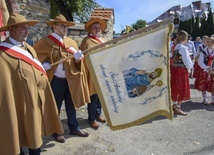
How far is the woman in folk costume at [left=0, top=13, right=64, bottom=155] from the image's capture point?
114 inches

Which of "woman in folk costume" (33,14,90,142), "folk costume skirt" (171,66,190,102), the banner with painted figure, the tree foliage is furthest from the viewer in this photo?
the tree foliage

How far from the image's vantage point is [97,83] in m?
3.12

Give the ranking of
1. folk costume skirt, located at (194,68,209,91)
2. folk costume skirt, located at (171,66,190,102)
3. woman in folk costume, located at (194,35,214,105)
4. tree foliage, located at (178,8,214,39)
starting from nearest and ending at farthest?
1. folk costume skirt, located at (171,66,190,102)
2. woman in folk costume, located at (194,35,214,105)
3. folk costume skirt, located at (194,68,209,91)
4. tree foliage, located at (178,8,214,39)

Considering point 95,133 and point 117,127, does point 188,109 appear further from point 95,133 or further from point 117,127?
point 117,127

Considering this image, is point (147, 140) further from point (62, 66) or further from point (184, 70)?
point (184, 70)

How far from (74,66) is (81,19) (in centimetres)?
1933

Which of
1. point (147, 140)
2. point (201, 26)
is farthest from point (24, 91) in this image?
point (201, 26)

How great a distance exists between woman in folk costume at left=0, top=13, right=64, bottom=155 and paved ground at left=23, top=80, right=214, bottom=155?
104 cm

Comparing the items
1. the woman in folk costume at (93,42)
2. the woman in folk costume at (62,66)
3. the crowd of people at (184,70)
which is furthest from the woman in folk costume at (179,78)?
the woman in folk costume at (62,66)

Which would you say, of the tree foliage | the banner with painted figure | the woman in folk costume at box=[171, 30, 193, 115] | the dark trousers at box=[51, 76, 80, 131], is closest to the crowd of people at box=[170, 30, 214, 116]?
the woman in folk costume at box=[171, 30, 193, 115]

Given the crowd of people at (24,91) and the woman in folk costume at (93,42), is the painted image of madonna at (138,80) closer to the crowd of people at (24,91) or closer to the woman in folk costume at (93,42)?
the crowd of people at (24,91)

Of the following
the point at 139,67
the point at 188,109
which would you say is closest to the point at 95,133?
the point at 139,67

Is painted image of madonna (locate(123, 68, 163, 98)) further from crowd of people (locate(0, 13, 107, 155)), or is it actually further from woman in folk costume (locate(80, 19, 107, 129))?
woman in folk costume (locate(80, 19, 107, 129))

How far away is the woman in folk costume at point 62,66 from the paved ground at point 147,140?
331mm
